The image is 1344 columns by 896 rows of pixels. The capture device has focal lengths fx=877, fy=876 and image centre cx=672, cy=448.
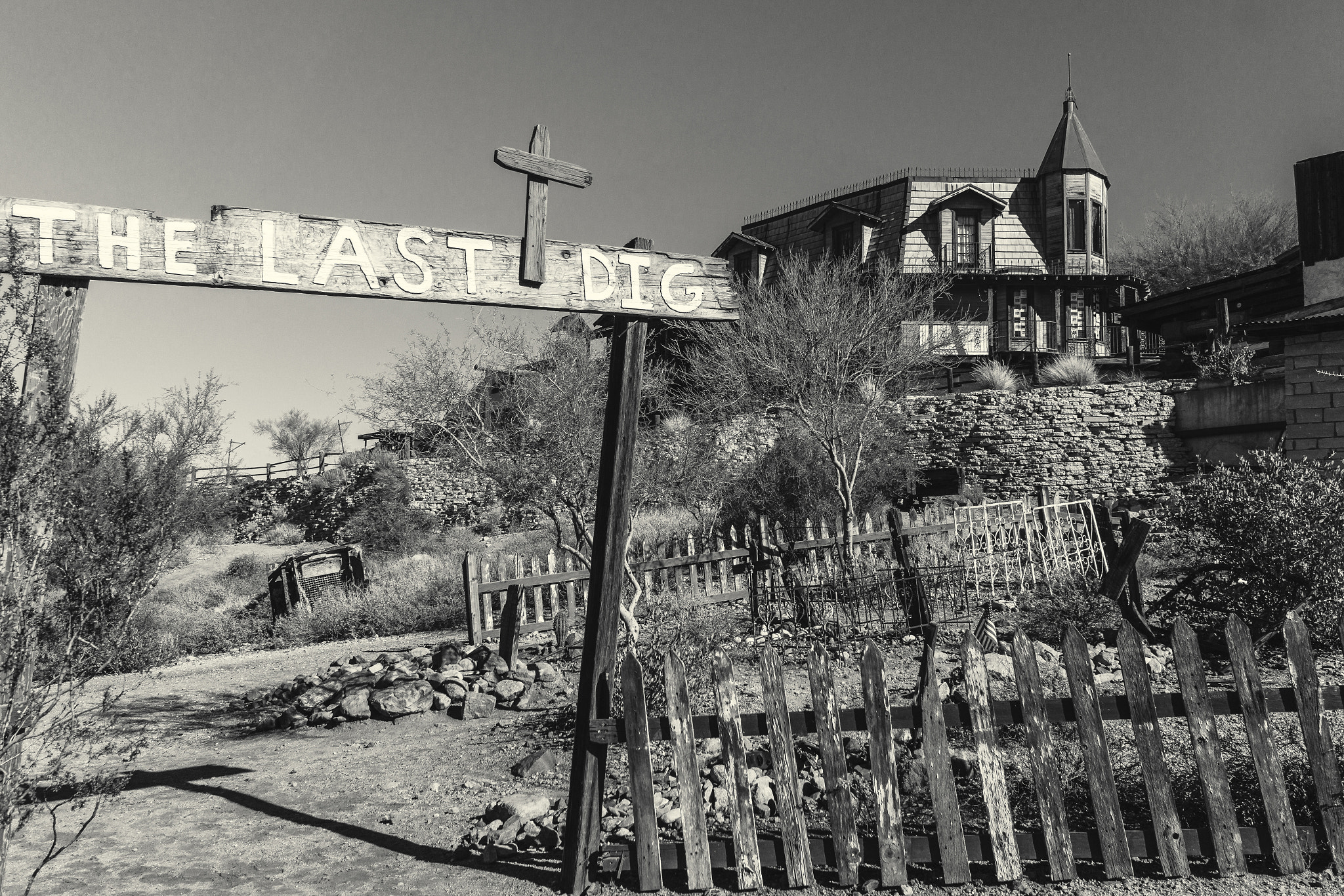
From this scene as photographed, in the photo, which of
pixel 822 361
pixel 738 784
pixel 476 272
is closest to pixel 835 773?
pixel 738 784

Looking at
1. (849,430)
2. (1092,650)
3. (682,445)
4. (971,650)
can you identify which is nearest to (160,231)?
(971,650)

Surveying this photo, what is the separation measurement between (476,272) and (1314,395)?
10.9m

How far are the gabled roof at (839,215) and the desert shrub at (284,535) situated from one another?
2171 centimetres

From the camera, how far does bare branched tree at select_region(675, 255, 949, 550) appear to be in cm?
1784

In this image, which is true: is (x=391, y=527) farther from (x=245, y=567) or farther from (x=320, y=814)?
(x=320, y=814)

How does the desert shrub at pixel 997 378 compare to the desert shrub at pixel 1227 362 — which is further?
the desert shrub at pixel 997 378

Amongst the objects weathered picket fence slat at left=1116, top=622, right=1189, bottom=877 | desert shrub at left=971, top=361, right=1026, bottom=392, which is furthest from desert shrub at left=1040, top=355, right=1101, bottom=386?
weathered picket fence slat at left=1116, top=622, right=1189, bottom=877

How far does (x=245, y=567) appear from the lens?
81.2 ft

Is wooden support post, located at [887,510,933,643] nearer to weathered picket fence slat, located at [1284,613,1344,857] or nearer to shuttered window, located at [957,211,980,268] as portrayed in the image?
weathered picket fence slat, located at [1284,613,1344,857]

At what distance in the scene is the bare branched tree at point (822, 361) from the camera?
17.8m

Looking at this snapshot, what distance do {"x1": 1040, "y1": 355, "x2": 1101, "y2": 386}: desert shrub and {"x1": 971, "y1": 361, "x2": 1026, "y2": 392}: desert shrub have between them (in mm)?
712

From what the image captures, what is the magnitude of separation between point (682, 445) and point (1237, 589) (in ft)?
32.1

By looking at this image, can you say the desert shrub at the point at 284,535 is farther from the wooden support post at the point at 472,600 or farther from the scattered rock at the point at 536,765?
the scattered rock at the point at 536,765

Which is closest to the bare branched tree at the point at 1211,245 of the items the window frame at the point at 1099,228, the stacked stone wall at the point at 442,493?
the window frame at the point at 1099,228
